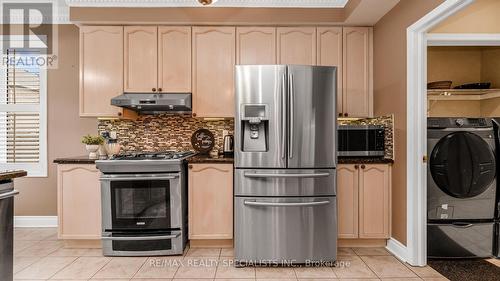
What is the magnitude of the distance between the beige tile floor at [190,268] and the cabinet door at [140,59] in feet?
5.79

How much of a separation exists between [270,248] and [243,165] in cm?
75

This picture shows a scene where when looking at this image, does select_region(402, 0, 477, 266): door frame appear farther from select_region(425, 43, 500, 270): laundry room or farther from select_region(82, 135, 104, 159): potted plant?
select_region(82, 135, 104, 159): potted plant

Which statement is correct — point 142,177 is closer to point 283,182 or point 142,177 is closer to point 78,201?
point 78,201

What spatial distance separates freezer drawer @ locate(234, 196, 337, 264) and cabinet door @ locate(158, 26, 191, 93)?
151cm

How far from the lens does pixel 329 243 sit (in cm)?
248

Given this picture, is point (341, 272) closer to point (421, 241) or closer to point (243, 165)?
point (421, 241)

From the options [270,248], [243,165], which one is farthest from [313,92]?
[270,248]

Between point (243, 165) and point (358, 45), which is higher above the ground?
point (358, 45)

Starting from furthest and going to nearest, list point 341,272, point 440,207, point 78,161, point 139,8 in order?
1. point 139,8
2. point 78,161
3. point 440,207
4. point 341,272

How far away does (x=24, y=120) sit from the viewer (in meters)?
3.60

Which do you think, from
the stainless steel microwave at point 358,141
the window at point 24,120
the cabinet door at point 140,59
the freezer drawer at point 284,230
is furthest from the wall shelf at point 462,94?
the window at point 24,120

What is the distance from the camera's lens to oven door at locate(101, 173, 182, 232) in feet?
8.85

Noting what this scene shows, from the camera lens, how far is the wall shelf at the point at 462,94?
10.7ft

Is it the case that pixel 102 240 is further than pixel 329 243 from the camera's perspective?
Yes
